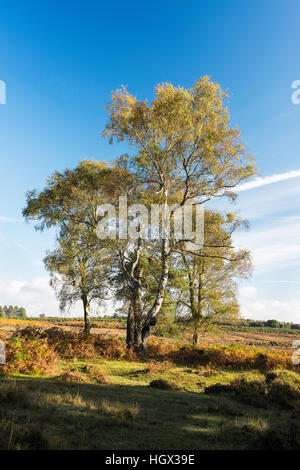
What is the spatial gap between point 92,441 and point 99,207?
69.0 feet

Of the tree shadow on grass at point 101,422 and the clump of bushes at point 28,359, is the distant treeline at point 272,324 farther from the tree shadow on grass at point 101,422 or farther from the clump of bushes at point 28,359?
the tree shadow on grass at point 101,422

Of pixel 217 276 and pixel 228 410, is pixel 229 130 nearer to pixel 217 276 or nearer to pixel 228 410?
pixel 217 276

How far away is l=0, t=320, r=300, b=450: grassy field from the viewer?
536 cm

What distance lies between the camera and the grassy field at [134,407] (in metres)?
5.36

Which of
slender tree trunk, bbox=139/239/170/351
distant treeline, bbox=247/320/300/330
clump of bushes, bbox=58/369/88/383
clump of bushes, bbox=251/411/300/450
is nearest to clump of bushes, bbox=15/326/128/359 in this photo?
slender tree trunk, bbox=139/239/170/351

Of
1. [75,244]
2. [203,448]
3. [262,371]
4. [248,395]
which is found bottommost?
[262,371]

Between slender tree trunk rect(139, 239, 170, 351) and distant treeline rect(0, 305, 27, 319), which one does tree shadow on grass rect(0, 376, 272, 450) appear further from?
distant treeline rect(0, 305, 27, 319)

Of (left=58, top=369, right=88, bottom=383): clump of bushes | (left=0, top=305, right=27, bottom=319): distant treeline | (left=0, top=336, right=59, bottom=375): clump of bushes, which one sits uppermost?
(left=0, top=336, right=59, bottom=375): clump of bushes

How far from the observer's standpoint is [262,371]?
17.5 meters

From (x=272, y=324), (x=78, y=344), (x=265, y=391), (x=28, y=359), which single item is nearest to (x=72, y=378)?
(x=28, y=359)

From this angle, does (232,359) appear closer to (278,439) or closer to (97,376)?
(97,376)

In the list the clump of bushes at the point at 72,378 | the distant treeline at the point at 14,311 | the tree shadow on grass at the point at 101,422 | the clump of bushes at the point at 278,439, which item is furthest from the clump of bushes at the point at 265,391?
the distant treeline at the point at 14,311
